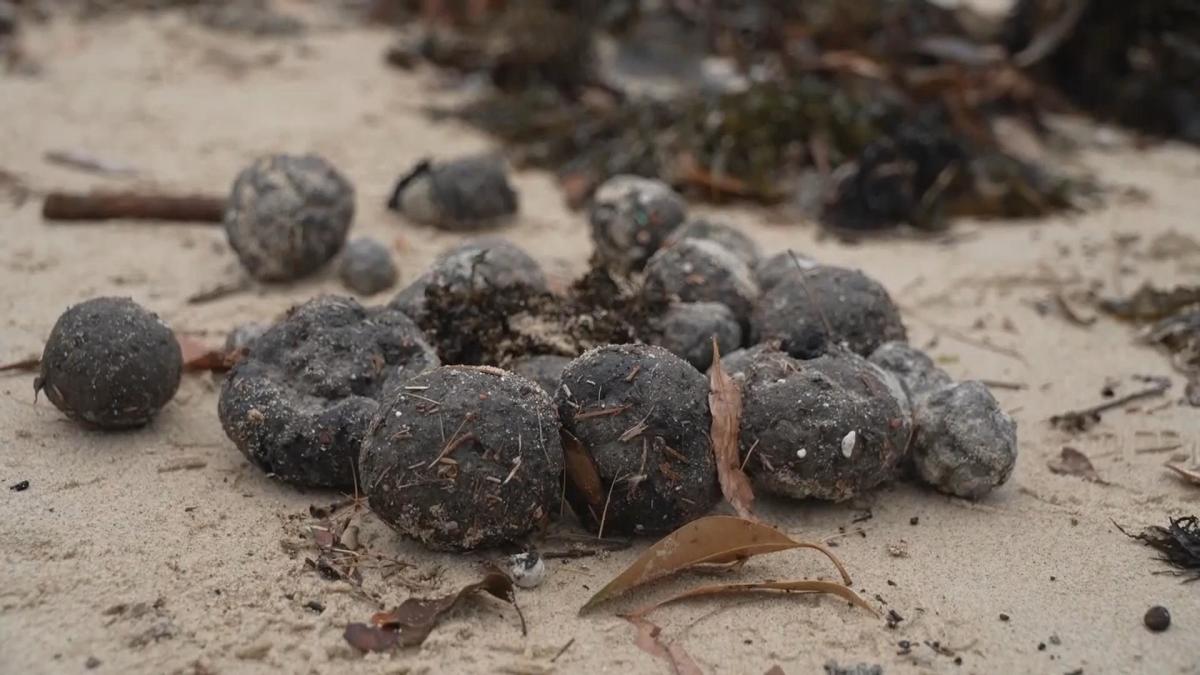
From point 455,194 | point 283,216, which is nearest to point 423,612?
point 283,216

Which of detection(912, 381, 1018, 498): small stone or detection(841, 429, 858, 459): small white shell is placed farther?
detection(912, 381, 1018, 498): small stone

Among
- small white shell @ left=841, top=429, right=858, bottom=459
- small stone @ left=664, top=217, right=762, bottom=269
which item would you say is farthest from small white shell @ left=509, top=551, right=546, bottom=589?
small stone @ left=664, top=217, right=762, bottom=269

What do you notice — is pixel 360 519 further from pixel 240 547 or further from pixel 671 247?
pixel 671 247

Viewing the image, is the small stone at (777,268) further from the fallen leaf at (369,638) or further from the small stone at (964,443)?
the fallen leaf at (369,638)

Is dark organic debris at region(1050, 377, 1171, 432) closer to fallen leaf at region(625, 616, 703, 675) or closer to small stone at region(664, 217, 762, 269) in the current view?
small stone at region(664, 217, 762, 269)

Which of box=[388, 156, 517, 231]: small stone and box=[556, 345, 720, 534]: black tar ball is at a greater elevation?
box=[556, 345, 720, 534]: black tar ball

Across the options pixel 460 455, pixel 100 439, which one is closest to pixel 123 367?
pixel 100 439
